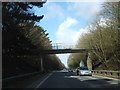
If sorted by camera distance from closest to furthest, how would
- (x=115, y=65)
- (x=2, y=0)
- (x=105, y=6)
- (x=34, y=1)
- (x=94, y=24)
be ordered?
(x=2, y=0) → (x=34, y=1) → (x=105, y=6) → (x=115, y=65) → (x=94, y=24)

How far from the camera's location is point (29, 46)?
4612 cm

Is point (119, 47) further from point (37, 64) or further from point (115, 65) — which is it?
point (37, 64)

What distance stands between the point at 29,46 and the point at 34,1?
542cm

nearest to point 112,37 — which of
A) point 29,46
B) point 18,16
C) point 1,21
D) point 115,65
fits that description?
point 115,65

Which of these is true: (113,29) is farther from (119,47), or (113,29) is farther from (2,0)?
(2,0)

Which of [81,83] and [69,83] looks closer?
[81,83]

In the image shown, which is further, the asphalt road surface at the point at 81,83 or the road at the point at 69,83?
the asphalt road surface at the point at 81,83

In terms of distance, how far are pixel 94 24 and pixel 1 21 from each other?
37120mm

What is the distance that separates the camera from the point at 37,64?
105562 millimetres

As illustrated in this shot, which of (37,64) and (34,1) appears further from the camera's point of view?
(37,64)

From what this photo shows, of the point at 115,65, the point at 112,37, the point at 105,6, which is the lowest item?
the point at 115,65

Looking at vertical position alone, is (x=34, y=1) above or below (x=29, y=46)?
above

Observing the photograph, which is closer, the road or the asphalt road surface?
the road

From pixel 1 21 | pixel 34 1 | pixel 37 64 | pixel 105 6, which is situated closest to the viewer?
pixel 1 21
